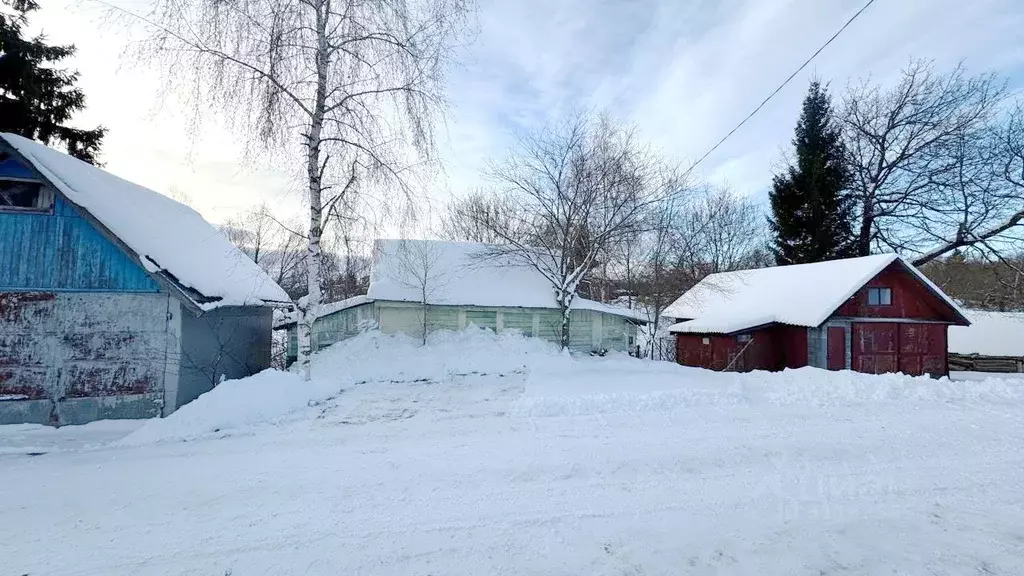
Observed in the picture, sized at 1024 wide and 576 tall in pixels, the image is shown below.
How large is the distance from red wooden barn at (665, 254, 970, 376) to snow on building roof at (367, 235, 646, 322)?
4469 millimetres

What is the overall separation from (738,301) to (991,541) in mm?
19171

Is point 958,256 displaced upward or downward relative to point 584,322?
upward

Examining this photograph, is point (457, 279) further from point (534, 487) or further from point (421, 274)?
point (534, 487)

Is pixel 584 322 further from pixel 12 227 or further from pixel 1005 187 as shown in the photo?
pixel 1005 187

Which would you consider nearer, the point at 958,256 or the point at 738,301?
the point at 738,301

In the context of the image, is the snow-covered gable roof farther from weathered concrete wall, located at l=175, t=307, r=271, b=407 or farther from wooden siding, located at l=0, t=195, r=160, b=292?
wooden siding, located at l=0, t=195, r=160, b=292

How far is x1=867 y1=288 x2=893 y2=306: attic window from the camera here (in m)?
17.9

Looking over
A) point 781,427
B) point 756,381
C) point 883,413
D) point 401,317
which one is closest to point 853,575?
point 781,427

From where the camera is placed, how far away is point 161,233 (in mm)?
9969

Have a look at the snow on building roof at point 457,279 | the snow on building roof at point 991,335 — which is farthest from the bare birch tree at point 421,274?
the snow on building roof at point 991,335

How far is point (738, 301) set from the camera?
21.2 m

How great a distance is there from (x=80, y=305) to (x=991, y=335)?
1689 inches

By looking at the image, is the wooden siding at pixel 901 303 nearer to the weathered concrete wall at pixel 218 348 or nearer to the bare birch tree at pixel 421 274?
the bare birch tree at pixel 421 274

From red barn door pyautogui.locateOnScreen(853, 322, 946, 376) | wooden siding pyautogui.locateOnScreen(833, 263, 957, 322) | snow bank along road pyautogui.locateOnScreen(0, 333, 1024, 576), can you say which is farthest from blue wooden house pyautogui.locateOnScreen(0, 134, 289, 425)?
red barn door pyautogui.locateOnScreen(853, 322, 946, 376)
